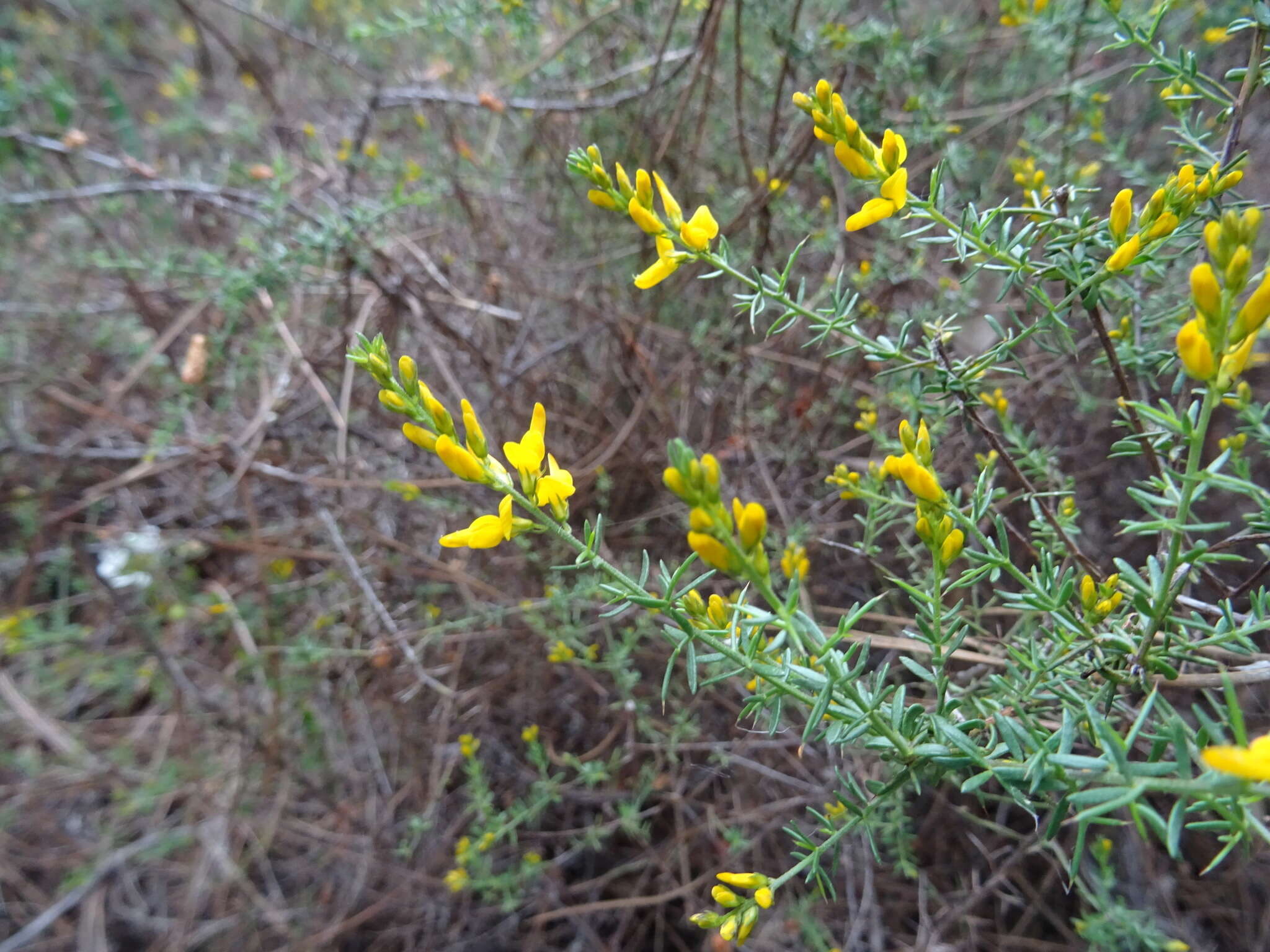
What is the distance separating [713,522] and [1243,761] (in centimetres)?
47

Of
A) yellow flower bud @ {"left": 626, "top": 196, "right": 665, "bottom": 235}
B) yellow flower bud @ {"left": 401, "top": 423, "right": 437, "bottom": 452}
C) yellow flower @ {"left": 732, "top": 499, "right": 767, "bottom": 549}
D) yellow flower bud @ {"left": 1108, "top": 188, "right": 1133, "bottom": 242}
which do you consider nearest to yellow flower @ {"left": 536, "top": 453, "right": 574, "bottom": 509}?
yellow flower bud @ {"left": 401, "top": 423, "right": 437, "bottom": 452}

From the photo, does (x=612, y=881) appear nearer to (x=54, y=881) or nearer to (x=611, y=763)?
(x=611, y=763)

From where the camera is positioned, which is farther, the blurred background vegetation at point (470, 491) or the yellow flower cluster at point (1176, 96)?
the blurred background vegetation at point (470, 491)

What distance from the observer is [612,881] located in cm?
241

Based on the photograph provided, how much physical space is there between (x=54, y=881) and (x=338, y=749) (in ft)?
5.63

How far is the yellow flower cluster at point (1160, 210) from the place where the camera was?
2.98 feet

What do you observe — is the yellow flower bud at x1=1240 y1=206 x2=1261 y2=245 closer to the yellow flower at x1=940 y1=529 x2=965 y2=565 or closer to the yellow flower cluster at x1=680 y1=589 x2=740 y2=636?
the yellow flower at x1=940 y1=529 x2=965 y2=565

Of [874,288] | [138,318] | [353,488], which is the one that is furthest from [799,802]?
[138,318]

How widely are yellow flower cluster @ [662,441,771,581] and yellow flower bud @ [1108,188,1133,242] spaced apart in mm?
701

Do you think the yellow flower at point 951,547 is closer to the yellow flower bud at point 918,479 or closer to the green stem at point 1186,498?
the yellow flower bud at point 918,479

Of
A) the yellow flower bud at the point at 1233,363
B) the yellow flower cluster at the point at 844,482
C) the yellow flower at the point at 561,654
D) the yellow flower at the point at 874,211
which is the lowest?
the yellow flower at the point at 561,654

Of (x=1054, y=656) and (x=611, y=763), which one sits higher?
(x=1054, y=656)

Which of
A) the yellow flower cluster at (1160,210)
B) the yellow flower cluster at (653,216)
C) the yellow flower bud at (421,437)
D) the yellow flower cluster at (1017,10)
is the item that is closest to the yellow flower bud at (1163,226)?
the yellow flower cluster at (1160,210)

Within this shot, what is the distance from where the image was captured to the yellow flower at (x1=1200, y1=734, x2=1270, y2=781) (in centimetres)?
55
